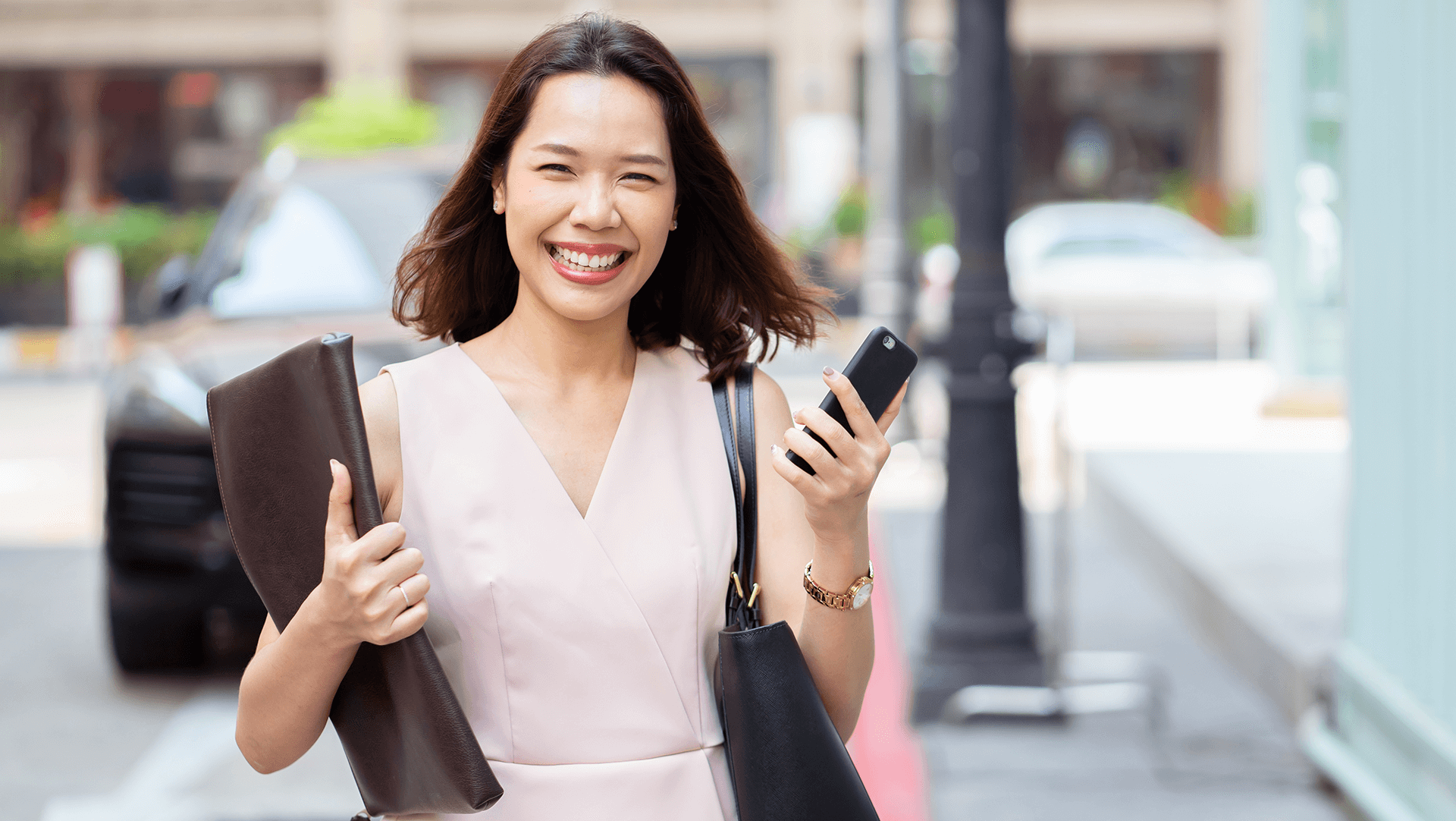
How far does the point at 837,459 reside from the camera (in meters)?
1.79

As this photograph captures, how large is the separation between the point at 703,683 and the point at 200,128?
29535mm

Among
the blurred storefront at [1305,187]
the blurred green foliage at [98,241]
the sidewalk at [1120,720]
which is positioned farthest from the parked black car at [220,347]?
the blurred green foliage at [98,241]

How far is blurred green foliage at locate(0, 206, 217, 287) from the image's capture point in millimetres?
21906

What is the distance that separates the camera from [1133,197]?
2894 centimetres

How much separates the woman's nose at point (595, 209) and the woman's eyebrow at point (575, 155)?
4 cm

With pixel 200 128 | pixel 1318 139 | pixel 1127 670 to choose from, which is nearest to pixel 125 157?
pixel 200 128

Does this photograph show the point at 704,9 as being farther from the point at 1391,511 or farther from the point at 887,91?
the point at 1391,511

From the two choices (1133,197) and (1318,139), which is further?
(1133,197)

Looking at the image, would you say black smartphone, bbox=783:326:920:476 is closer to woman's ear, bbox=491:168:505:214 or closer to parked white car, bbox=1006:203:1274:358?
woman's ear, bbox=491:168:505:214

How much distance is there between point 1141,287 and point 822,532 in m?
17.8

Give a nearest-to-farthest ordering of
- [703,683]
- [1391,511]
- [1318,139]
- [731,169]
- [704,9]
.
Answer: [703,683] < [731,169] < [1391,511] < [1318,139] < [704,9]

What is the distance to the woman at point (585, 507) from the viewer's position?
6.10ft

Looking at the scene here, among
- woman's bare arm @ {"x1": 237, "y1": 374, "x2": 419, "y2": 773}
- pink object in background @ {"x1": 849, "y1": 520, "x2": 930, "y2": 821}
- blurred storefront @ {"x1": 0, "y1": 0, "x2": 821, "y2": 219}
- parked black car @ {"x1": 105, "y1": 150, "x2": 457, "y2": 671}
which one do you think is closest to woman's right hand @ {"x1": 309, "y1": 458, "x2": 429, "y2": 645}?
woman's bare arm @ {"x1": 237, "y1": 374, "x2": 419, "y2": 773}

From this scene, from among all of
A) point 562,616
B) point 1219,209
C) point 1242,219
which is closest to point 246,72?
point 1219,209
